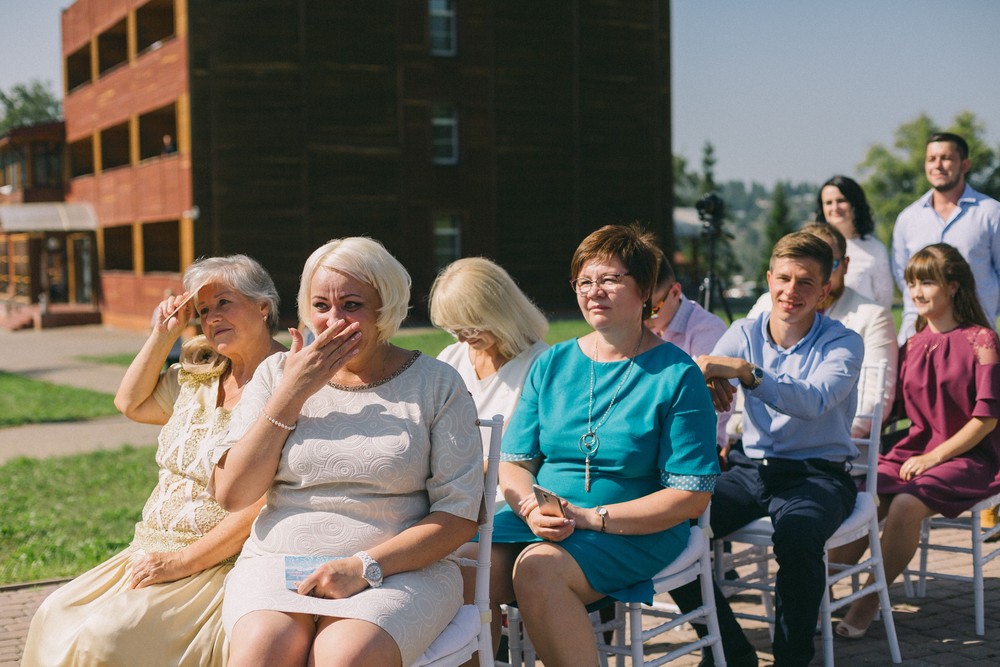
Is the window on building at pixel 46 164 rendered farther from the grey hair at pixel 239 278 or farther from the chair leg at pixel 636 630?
the chair leg at pixel 636 630

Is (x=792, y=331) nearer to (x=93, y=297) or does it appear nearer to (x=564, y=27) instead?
(x=564, y=27)

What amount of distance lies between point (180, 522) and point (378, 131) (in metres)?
25.2

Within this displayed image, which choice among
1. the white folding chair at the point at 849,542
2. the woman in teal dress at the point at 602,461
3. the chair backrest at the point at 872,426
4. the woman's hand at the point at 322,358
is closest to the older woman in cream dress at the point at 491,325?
the woman in teal dress at the point at 602,461

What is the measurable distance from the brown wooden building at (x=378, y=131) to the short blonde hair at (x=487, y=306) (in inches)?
808

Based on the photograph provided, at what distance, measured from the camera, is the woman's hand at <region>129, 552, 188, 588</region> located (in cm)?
335

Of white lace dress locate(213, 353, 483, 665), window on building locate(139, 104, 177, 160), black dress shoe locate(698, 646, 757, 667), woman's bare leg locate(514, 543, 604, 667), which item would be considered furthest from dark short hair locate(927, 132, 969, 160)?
window on building locate(139, 104, 177, 160)

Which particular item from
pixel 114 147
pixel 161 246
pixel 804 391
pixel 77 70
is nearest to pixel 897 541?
pixel 804 391

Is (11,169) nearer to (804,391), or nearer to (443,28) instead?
(443,28)

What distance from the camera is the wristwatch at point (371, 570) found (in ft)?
9.61

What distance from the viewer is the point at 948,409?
4.90 m

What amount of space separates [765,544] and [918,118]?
3035 inches

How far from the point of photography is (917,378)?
497cm

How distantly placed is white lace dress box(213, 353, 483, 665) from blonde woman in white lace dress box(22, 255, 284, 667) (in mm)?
251

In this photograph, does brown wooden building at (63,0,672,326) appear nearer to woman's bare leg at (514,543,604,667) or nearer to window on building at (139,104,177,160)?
window on building at (139,104,177,160)
